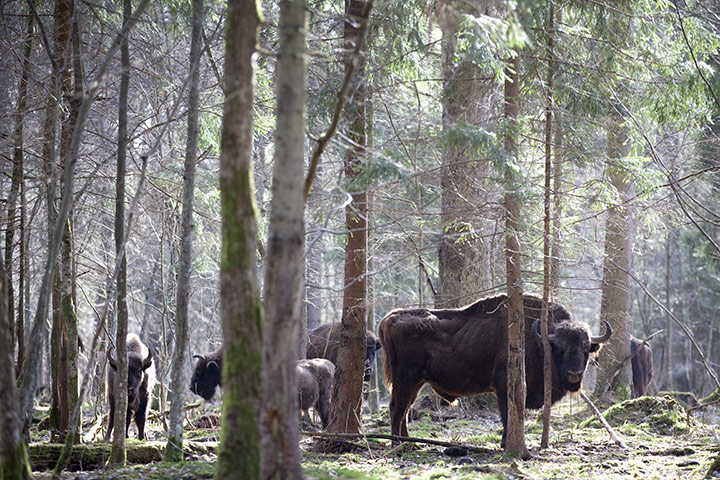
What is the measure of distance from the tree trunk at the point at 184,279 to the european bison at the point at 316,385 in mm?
5328

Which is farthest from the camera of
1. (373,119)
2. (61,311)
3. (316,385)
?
(316,385)

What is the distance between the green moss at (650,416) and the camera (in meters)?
13.2

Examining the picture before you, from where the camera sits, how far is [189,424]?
13914 mm

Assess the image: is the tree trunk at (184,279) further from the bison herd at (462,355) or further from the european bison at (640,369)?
the european bison at (640,369)

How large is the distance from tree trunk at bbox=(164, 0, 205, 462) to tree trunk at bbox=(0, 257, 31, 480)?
2334mm

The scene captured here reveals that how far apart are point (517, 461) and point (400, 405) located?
3138 mm

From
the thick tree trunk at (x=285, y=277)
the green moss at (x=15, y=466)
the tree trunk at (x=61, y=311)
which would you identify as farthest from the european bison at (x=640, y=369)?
the green moss at (x=15, y=466)

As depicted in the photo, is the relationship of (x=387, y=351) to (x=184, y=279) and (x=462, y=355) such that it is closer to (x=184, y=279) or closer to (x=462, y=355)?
(x=462, y=355)

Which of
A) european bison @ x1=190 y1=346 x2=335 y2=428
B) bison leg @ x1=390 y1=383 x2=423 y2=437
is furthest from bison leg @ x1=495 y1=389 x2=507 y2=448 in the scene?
european bison @ x1=190 y1=346 x2=335 y2=428

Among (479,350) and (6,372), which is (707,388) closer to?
(479,350)

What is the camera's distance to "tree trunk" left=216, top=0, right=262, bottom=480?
17.9ft

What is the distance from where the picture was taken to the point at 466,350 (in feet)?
40.8

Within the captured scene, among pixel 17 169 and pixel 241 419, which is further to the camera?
pixel 17 169

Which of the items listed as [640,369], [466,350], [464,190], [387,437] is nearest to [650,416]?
[466,350]
